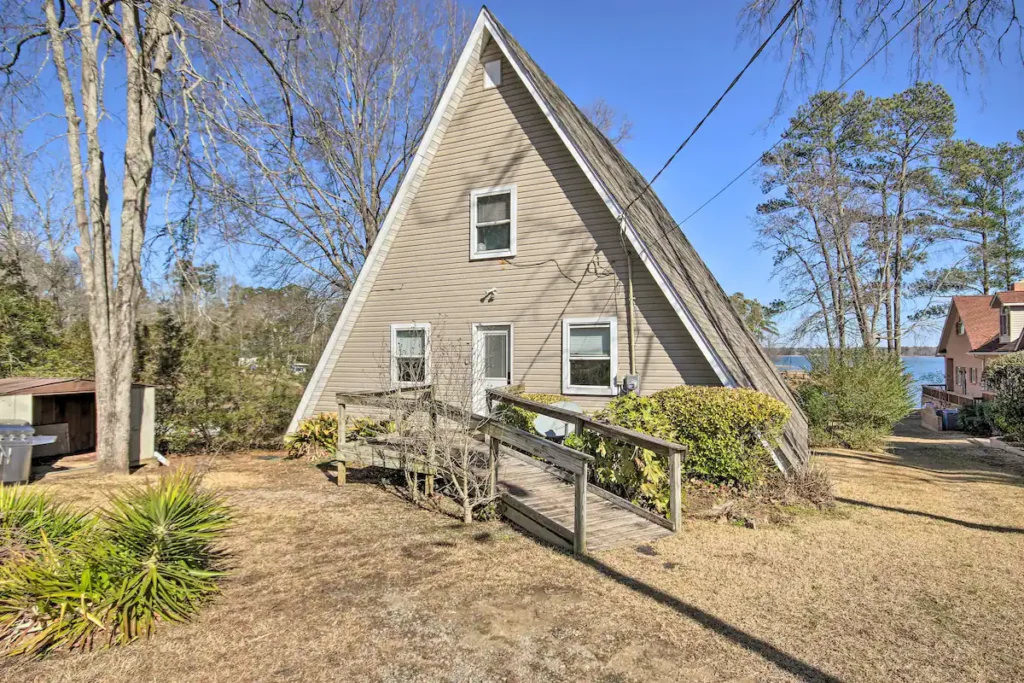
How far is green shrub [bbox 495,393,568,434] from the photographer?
9328mm

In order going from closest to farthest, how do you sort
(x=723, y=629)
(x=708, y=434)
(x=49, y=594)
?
(x=49, y=594), (x=723, y=629), (x=708, y=434)

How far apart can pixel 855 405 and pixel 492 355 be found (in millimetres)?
9675

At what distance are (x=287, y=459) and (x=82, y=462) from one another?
342 centimetres

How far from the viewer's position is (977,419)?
1894cm

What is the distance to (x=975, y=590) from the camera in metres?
4.81

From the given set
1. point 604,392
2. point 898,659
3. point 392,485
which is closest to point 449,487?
point 392,485

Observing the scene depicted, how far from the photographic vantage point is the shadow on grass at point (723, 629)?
355cm

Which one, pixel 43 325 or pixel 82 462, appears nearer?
pixel 82 462

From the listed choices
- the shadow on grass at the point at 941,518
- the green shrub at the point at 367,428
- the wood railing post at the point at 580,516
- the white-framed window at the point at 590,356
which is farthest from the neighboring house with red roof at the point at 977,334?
the wood railing post at the point at 580,516

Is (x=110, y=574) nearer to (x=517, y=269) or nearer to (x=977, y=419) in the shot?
(x=517, y=269)

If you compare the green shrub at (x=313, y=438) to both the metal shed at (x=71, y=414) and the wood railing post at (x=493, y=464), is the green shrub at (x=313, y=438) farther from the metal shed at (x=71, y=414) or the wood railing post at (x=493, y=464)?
the wood railing post at (x=493, y=464)

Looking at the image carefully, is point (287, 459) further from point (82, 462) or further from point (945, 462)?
point (945, 462)

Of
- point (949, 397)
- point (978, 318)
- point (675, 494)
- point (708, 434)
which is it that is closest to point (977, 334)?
point (978, 318)

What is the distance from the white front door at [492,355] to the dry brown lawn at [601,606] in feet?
13.5
